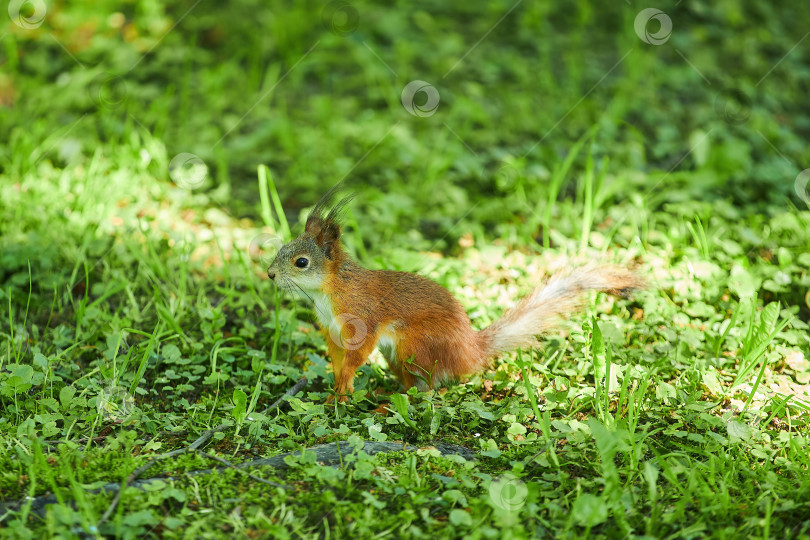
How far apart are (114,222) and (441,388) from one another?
2.24m

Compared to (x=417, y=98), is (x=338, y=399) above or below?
below

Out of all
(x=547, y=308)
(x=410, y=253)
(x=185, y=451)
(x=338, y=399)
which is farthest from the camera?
(x=410, y=253)

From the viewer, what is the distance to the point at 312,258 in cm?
Answer: 291

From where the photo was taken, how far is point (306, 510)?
212 cm

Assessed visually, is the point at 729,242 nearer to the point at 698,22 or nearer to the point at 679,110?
the point at 679,110

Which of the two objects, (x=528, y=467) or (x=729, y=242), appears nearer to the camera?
(x=528, y=467)

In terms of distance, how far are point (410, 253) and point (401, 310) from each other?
1.08 metres

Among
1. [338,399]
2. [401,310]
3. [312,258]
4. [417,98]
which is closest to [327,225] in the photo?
[312,258]

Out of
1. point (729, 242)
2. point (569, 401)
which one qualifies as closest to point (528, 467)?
point (569, 401)

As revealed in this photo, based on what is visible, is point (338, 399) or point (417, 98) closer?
point (338, 399)

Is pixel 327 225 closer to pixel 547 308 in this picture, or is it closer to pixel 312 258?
pixel 312 258

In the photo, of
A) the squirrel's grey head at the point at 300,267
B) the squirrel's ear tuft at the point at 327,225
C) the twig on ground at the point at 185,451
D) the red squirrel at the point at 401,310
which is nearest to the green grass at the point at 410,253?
the twig on ground at the point at 185,451

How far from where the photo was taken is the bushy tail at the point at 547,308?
2969 mm

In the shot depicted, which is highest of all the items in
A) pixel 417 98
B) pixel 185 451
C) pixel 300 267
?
pixel 417 98
